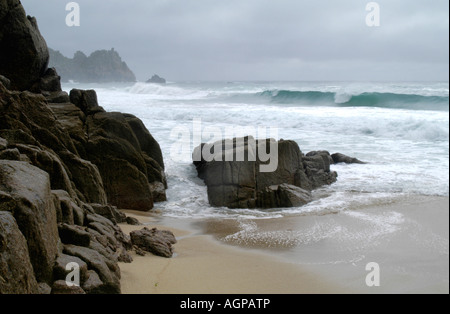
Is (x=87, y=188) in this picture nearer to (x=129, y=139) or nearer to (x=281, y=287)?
(x=129, y=139)

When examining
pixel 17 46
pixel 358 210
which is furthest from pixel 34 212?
A: pixel 17 46

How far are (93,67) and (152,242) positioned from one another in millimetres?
100855

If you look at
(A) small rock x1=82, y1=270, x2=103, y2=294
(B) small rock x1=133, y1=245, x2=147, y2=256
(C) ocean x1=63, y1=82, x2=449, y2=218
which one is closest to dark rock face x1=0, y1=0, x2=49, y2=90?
(C) ocean x1=63, y1=82, x2=449, y2=218

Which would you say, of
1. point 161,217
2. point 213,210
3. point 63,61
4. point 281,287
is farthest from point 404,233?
point 63,61

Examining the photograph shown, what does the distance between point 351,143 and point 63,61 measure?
93.9 m

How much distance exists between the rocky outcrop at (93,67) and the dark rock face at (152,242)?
93489mm

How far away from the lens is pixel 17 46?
9859 mm

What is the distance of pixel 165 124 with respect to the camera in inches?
837

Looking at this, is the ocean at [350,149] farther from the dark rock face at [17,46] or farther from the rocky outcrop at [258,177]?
the dark rock face at [17,46]

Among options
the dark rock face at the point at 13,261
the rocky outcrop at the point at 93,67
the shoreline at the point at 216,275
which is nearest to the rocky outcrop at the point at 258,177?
the shoreline at the point at 216,275

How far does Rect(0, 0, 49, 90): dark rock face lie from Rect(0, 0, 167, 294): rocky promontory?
0.07 feet

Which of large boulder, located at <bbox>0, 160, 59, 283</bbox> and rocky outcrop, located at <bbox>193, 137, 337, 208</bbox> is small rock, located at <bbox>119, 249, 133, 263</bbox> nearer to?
large boulder, located at <bbox>0, 160, 59, 283</bbox>

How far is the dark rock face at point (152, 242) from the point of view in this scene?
5.75 m

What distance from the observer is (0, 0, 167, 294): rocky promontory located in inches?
136
